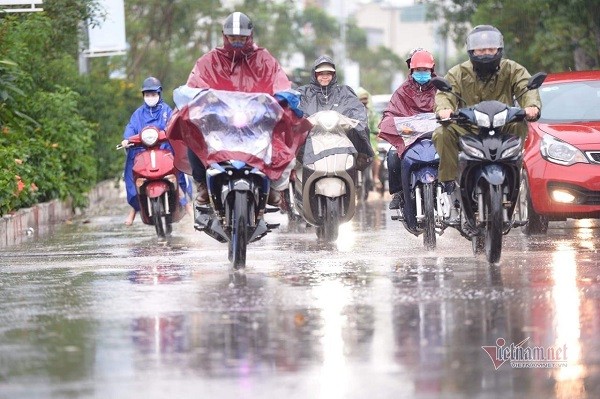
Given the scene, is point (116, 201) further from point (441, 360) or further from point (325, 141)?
point (441, 360)

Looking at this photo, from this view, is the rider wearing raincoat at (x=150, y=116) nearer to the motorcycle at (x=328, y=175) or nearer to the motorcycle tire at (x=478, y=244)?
the motorcycle at (x=328, y=175)

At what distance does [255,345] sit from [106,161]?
2139 centimetres

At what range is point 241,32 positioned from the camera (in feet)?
39.7

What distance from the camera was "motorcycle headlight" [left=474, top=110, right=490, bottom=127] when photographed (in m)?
11.5

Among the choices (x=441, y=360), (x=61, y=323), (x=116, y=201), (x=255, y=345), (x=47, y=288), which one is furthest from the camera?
(x=116, y=201)

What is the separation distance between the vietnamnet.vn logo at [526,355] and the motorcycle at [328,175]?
7.47 metres

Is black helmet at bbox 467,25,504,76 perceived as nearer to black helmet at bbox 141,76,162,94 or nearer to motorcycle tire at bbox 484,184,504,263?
motorcycle tire at bbox 484,184,504,263

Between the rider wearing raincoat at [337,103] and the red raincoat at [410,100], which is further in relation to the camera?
the rider wearing raincoat at [337,103]

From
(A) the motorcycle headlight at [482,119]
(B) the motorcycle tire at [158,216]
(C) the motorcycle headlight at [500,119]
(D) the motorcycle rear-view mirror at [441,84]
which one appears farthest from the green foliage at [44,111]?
(C) the motorcycle headlight at [500,119]

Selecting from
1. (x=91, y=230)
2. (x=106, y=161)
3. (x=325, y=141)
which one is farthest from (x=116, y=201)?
(x=325, y=141)

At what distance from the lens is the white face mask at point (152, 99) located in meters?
17.6

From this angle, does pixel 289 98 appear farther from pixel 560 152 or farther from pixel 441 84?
pixel 560 152

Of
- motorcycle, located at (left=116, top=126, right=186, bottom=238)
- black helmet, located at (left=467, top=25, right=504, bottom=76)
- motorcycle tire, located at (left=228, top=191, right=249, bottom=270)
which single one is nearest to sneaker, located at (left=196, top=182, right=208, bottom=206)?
motorcycle tire, located at (left=228, top=191, right=249, bottom=270)

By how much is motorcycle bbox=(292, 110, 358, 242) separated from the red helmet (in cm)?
94
